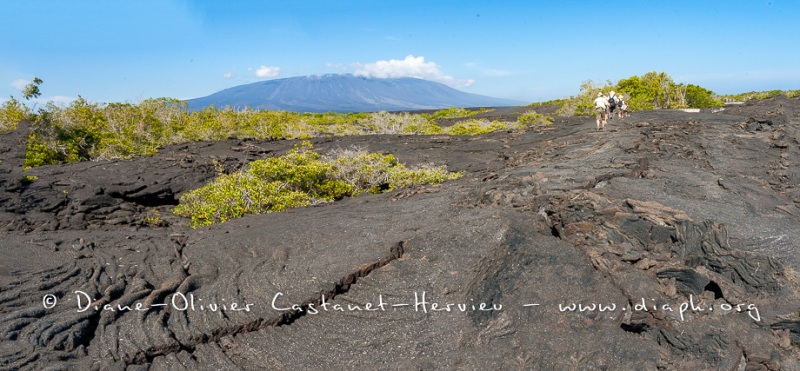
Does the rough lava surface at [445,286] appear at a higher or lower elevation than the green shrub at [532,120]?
lower

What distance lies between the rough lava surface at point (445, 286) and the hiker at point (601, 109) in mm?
9619

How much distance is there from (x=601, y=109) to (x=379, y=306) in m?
16.6

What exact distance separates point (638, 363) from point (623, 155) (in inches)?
359

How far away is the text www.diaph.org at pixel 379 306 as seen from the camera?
4.88 metres

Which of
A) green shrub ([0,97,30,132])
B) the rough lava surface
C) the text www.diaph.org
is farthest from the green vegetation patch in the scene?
green shrub ([0,97,30,132])

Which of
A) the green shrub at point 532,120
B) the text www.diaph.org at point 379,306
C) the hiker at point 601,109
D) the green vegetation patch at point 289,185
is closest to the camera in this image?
the text www.diaph.org at point 379,306

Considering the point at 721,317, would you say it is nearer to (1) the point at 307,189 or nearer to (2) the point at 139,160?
(1) the point at 307,189

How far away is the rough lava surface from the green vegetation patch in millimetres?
1751

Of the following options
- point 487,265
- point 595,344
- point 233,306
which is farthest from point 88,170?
point 595,344

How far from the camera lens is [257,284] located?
19.2 feet

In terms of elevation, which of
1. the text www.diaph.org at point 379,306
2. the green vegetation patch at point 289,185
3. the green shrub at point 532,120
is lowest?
the text www.diaph.org at point 379,306

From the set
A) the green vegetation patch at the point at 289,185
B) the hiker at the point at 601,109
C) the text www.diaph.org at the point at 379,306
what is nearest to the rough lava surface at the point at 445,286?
the text www.diaph.org at the point at 379,306

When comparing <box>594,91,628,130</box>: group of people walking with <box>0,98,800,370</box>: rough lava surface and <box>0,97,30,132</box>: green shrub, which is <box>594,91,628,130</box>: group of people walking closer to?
<box>0,98,800,370</box>: rough lava surface

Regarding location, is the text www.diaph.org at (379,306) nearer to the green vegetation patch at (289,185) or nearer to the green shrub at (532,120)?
the green vegetation patch at (289,185)
